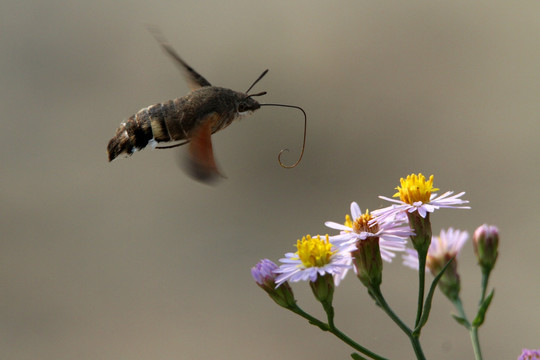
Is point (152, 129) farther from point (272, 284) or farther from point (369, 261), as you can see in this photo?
point (369, 261)

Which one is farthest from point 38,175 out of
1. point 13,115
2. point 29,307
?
point 29,307

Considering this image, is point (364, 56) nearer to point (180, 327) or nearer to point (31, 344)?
point (180, 327)

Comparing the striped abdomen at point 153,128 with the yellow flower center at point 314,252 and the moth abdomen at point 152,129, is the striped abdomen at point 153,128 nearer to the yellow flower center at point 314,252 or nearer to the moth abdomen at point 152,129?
the moth abdomen at point 152,129

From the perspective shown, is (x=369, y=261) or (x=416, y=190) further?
(x=416, y=190)

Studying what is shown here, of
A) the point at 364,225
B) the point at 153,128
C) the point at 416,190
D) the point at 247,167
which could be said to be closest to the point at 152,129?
the point at 153,128

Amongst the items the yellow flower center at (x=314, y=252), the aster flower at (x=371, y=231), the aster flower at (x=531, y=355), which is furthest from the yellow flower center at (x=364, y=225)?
the aster flower at (x=531, y=355)

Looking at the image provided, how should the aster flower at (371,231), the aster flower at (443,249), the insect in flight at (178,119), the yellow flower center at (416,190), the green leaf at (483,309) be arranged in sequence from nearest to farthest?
1. the green leaf at (483,309)
2. the aster flower at (371,231)
3. the yellow flower center at (416,190)
4. the insect in flight at (178,119)
5. the aster flower at (443,249)

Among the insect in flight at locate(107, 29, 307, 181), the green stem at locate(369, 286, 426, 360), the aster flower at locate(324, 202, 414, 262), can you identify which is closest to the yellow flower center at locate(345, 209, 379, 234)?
the aster flower at locate(324, 202, 414, 262)
